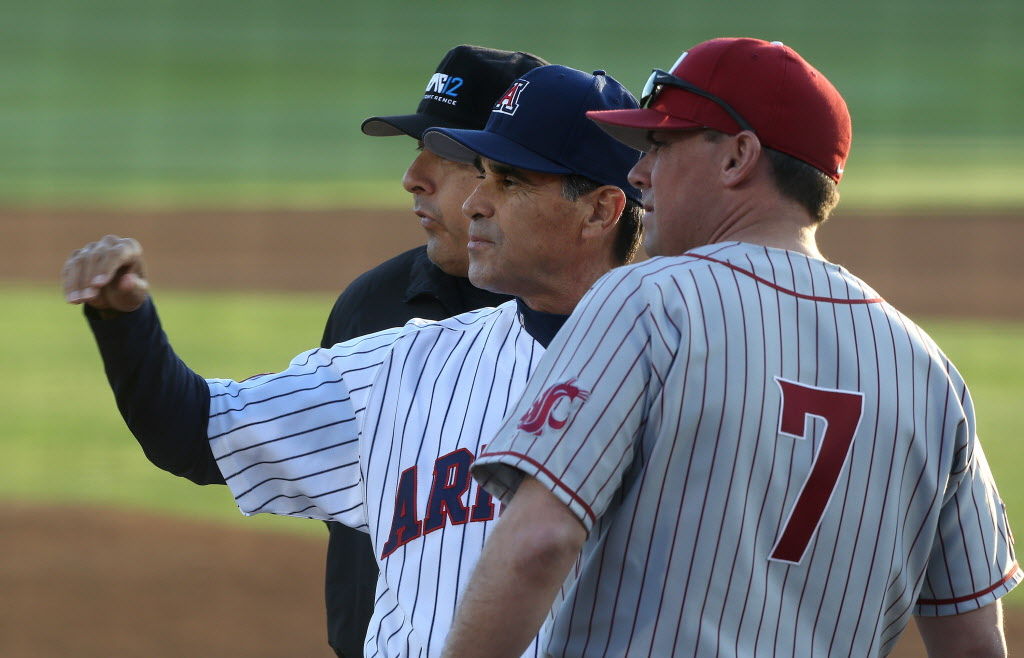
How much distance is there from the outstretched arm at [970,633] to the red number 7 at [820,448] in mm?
333

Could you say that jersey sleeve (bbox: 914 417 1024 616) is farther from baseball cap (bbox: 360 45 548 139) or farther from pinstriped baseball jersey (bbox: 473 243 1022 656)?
baseball cap (bbox: 360 45 548 139)

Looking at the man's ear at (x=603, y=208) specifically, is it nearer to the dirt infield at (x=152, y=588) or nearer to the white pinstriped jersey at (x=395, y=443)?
the white pinstriped jersey at (x=395, y=443)

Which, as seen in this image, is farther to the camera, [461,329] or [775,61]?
[461,329]

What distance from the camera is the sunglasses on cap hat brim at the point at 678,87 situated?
160 centimetres

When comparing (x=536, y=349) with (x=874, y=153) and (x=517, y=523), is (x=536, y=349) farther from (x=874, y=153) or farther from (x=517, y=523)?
(x=874, y=153)

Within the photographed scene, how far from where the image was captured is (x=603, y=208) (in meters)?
2.16

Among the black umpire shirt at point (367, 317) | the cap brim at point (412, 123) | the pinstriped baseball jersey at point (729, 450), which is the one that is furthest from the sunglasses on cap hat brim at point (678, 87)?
the black umpire shirt at point (367, 317)

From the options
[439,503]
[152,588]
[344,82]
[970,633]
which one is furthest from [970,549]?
[344,82]

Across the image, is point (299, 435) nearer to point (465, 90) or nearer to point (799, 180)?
point (799, 180)

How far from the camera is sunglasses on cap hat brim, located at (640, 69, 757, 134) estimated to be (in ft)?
5.26

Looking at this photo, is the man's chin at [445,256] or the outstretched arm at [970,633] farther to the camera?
the man's chin at [445,256]

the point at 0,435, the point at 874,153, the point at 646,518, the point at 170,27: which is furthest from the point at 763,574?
the point at 170,27

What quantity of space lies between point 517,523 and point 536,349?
0.60m

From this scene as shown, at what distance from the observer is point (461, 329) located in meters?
2.04
